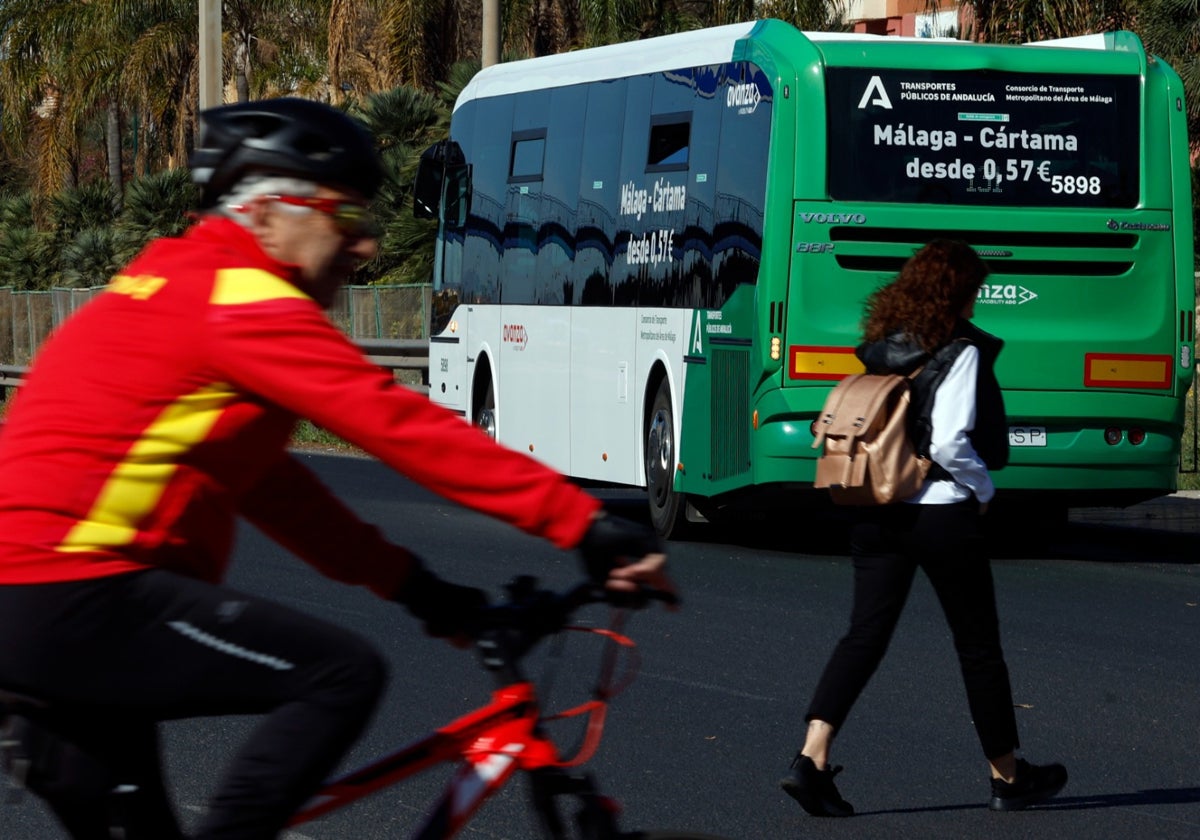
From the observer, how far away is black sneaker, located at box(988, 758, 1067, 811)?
6.37 m

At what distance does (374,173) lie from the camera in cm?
335

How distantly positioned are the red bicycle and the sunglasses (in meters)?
0.61

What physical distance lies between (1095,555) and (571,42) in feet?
70.1

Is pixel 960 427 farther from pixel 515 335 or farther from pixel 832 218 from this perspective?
pixel 515 335

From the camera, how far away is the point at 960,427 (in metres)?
6.50

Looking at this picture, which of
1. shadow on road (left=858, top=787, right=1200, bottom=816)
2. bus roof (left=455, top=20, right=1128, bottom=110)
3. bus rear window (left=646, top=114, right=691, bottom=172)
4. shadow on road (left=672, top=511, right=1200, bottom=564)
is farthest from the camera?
bus rear window (left=646, top=114, right=691, bottom=172)

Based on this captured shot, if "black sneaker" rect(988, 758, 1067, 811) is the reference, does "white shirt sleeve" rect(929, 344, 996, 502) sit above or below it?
above

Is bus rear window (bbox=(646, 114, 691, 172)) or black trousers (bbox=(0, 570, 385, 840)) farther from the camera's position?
bus rear window (bbox=(646, 114, 691, 172))

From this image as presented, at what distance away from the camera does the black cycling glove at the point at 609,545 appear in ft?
10.4

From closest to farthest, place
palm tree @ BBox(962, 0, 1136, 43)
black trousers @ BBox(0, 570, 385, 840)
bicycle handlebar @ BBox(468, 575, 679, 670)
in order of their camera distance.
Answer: black trousers @ BBox(0, 570, 385, 840) → bicycle handlebar @ BBox(468, 575, 679, 670) → palm tree @ BBox(962, 0, 1136, 43)

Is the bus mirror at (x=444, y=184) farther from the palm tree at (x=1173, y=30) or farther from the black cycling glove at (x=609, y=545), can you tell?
the black cycling glove at (x=609, y=545)

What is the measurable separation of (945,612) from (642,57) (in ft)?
31.1

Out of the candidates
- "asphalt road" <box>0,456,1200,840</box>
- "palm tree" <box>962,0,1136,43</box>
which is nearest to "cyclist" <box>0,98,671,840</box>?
"asphalt road" <box>0,456,1200,840</box>

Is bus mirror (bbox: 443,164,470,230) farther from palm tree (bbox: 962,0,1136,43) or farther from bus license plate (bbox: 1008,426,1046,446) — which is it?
palm tree (bbox: 962,0,1136,43)
